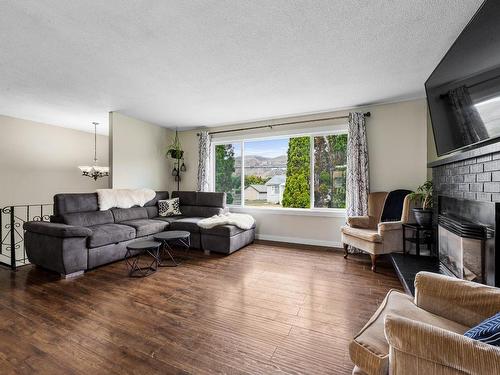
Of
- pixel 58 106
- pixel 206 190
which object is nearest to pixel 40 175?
pixel 58 106

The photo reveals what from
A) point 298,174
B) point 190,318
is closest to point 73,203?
point 190,318

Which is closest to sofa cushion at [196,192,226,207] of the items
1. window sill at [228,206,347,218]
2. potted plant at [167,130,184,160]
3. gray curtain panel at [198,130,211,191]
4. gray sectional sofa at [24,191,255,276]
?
gray sectional sofa at [24,191,255,276]

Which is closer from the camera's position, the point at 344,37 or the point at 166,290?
the point at 344,37

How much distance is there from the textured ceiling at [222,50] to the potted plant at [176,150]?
1.63 m

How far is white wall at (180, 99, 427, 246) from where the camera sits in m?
3.61

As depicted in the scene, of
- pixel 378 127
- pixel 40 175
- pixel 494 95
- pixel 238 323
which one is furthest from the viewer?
pixel 40 175

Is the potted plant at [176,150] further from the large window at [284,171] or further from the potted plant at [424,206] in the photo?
the potted plant at [424,206]

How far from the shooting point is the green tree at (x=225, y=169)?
209 inches

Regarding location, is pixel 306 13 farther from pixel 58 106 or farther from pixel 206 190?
pixel 58 106

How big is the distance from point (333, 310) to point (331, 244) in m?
2.22

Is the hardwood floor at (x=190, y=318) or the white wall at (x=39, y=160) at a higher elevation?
the white wall at (x=39, y=160)

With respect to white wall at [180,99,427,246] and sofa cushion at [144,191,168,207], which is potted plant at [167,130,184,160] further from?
white wall at [180,99,427,246]

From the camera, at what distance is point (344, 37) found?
6.81 feet

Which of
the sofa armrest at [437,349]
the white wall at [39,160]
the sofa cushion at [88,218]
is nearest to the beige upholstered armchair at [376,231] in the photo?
the sofa armrest at [437,349]
